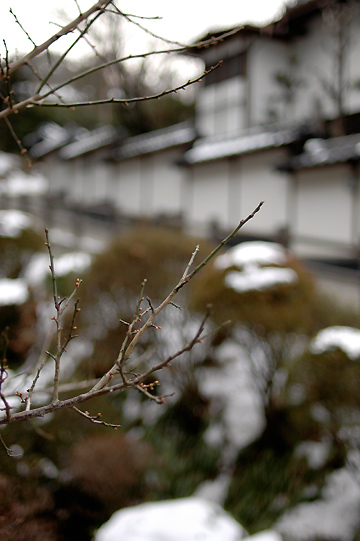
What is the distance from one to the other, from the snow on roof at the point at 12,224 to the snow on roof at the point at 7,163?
11.3 feet

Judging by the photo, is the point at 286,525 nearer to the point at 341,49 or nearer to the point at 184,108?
the point at 341,49

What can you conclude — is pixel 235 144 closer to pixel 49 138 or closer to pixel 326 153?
pixel 326 153

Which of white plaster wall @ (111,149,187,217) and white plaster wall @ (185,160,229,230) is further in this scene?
white plaster wall @ (111,149,187,217)

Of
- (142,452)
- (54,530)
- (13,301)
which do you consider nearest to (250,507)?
(142,452)

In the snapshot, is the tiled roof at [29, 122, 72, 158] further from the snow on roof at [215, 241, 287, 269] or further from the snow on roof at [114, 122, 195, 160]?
the snow on roof at [215, 241, 287, 269]

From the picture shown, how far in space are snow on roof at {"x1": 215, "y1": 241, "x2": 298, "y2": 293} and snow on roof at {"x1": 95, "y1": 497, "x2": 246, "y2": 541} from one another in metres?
3.36

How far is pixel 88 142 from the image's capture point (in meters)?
23.7

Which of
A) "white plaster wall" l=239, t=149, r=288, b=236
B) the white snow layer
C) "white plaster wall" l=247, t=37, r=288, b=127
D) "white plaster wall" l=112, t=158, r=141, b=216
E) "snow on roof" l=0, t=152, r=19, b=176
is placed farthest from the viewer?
"white plaster wall" l=112, t=158, r=141, b=216

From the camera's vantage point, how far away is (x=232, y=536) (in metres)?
4.26

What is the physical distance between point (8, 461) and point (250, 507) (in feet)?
11.8

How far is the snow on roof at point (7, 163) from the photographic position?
50.8 ft

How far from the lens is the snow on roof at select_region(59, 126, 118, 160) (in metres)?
21.8

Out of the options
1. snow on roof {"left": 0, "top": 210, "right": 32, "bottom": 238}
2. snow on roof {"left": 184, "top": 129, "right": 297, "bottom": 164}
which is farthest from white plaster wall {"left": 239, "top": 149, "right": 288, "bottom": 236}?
snow on roof {"left": 0, "top": 210, "right": 32, "bottom": 238}

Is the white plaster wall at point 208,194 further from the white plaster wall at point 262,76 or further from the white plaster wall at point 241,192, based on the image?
the white plaster wall at point 262,76
